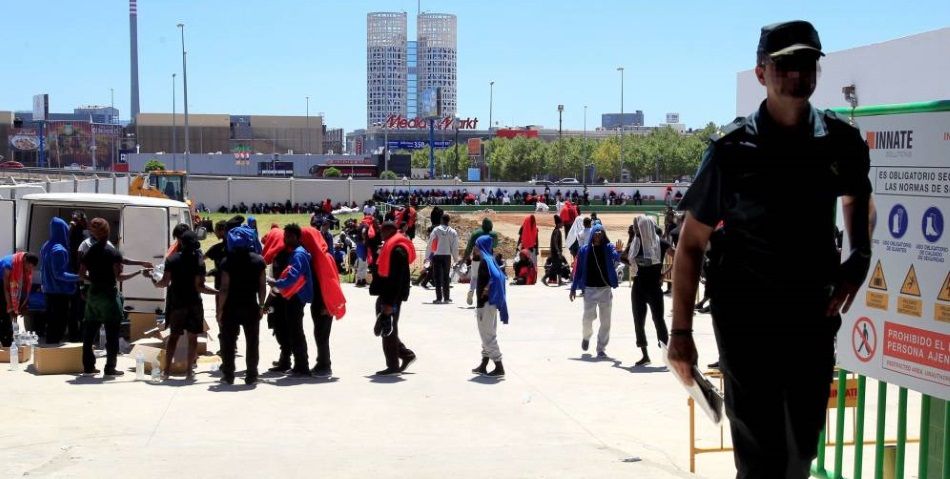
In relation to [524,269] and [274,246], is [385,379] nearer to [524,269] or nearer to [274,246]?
[274,246]

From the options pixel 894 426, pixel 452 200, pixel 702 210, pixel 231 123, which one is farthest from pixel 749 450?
pixel 231 123

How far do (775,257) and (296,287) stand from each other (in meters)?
9.29

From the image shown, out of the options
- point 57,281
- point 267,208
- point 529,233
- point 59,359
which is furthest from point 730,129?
point 267,208

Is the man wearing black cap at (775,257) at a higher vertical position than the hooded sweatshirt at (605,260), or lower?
higher

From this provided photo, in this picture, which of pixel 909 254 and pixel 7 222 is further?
pixel 7 222

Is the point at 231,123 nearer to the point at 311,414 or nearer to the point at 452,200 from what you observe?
the point at 452,200

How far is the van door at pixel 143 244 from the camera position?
1634 centimetres

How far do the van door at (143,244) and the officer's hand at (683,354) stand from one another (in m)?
13.5

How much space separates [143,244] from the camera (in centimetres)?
1647

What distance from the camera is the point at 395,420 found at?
396 inches

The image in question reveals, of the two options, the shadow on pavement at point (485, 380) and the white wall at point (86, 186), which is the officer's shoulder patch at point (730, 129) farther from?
the white wall at point (86, 186)

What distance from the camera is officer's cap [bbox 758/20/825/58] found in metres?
3.61

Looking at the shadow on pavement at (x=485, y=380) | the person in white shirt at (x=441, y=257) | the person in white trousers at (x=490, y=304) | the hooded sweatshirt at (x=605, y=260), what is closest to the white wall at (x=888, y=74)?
the hooded sweatshirt at (x=605, y=260)

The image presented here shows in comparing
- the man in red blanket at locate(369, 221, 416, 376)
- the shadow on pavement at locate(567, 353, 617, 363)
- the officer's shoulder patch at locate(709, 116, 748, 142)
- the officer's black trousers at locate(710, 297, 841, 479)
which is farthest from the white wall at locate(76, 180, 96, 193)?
the officer's black trousers at locate(710, 297, 841, 479)
